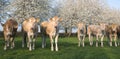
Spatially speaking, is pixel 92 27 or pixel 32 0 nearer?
pixel 92 27

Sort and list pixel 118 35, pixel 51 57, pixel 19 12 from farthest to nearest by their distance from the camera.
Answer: pixel 19 12, pixel 118 35, pixel 51 57

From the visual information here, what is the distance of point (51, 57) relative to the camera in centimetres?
2061

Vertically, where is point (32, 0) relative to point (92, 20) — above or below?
above

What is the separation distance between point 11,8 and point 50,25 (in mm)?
40534

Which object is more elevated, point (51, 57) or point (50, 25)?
point (50, 25)

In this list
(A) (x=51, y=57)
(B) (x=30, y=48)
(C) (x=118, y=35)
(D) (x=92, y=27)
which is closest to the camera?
(A) (x=51, y=57)

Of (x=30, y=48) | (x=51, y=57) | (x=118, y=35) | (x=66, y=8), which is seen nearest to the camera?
(x=51, y=57)

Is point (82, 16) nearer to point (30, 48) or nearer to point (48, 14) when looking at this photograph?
point (48, 14)

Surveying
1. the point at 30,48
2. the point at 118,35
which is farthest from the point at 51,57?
the point at 118,35

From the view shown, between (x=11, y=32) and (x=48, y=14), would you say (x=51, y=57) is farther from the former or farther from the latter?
(x=48, y=14)

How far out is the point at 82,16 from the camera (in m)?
73.8

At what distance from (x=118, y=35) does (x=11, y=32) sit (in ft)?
48.3

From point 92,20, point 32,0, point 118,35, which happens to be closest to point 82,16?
point 92,20

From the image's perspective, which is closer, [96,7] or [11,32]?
[11,32]
